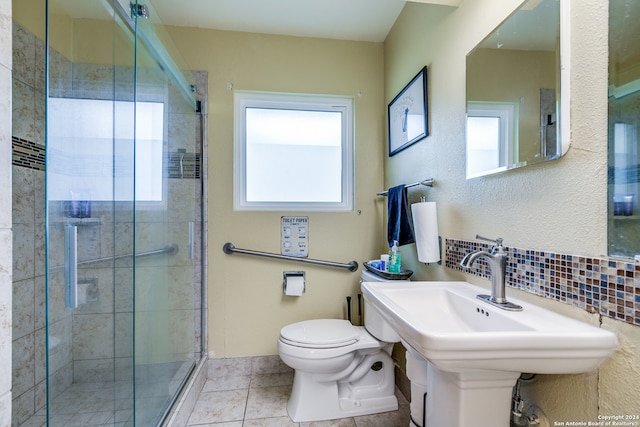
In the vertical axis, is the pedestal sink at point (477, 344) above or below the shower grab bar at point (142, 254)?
below

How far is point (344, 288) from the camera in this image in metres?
1.98

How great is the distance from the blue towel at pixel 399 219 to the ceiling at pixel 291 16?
1155mm

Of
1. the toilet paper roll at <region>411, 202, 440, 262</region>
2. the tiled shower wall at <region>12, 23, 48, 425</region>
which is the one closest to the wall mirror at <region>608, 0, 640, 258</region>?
the toilet paper roll at <region>411, 202, 440, 262</region>

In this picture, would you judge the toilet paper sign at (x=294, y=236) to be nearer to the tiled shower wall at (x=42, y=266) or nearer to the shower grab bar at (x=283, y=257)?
the shower grab bar at (x=283, y=257)

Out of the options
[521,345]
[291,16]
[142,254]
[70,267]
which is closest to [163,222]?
[142,254]

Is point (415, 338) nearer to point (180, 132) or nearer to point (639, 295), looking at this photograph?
point (639, 295)

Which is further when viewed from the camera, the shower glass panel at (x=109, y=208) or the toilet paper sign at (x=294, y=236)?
the toilet paper sign at (x=294, y=236)

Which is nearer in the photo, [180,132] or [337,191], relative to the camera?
[180,132]

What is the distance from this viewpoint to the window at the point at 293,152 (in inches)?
76.0

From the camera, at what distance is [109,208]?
1.27 m

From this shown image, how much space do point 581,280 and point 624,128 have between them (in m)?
0.37
